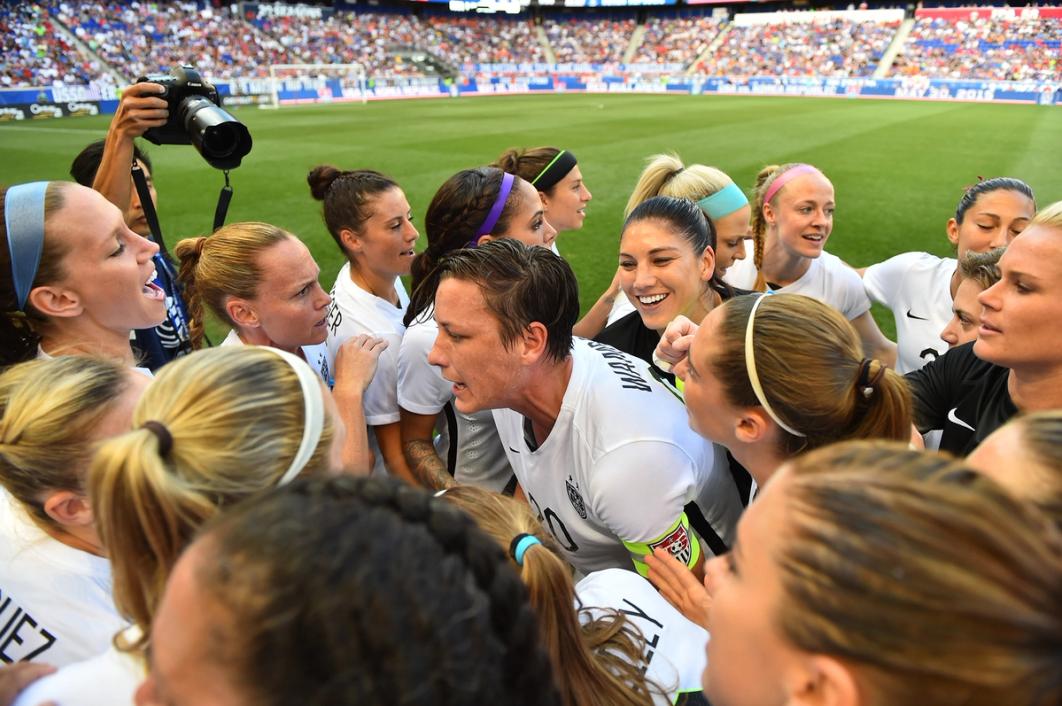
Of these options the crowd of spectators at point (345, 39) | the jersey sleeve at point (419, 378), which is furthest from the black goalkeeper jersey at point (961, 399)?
the crowd of spectators at point (345, 39)

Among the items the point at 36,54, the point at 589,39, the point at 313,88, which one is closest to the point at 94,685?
the point at 313,88

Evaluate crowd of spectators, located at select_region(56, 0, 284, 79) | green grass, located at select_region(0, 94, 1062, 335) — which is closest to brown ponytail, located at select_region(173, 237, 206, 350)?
green grass, located at select_region(0, 94, 1062, 335)

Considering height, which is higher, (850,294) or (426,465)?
(850,294)

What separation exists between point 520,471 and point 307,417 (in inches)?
52.2

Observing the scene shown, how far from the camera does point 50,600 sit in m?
1.66

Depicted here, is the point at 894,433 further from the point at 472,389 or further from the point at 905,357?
the point at 905,357

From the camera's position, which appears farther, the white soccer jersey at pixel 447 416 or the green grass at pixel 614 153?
the green grass at pixel 614 153

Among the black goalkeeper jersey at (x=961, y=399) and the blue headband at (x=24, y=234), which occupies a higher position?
the blue headband at (x=24, y=234)

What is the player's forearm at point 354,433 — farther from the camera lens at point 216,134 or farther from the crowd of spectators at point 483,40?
the crowd of spectators at point 483,40

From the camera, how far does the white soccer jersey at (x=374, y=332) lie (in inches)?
131

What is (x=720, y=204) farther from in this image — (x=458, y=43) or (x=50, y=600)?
(x=458, y=43)

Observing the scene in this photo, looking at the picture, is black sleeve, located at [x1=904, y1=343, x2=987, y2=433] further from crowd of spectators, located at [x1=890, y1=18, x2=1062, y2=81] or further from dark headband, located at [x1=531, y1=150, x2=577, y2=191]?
crowd of spectators, located at [x1=890, y1=18, x2=1062, y2=81]

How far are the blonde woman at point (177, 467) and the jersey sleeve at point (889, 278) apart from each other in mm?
3952

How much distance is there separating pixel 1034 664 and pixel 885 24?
184ft
